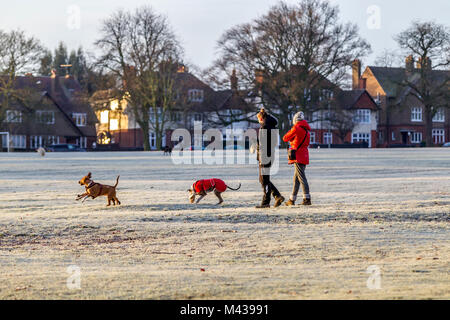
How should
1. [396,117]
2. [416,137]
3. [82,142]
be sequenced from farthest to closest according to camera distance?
[416,137]
[396,117]
[82,142]

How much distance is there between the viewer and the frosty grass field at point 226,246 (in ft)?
28.7

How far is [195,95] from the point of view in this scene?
295 ft

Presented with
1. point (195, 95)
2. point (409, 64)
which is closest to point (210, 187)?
point (195, 95)

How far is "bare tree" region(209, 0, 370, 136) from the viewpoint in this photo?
77.1 meters

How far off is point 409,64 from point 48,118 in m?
43.5

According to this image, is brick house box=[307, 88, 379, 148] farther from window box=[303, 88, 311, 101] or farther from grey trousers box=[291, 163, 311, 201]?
grey trousers box=[291, 163, 311, 201]

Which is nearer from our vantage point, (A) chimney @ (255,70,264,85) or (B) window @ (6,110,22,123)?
(A) chimney @ (255,70,264,85)

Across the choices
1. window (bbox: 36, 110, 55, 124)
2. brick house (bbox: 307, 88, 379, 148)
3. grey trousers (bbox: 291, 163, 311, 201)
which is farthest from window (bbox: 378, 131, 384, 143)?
grey trousers (bbox: 291, 163, 311, 201)

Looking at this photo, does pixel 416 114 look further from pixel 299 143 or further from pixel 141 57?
pixel 299 143

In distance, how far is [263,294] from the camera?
8289mm

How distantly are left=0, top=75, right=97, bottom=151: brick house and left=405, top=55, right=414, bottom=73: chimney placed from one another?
38.8 m

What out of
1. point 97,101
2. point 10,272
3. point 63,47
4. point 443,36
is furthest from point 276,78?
point 63,47

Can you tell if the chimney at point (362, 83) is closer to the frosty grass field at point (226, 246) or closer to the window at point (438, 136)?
the window at point (438, 136)
